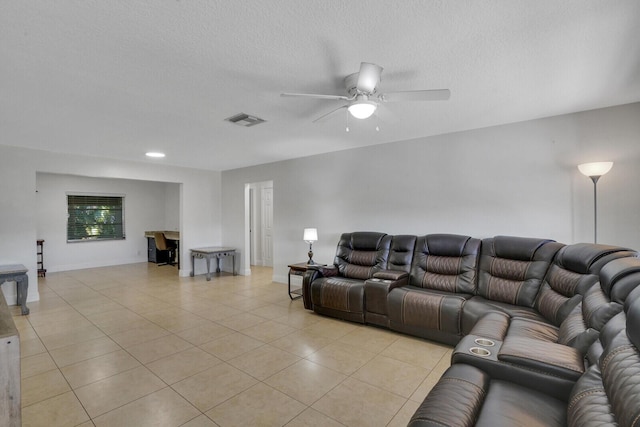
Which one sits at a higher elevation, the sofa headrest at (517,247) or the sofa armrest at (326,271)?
the sofa headrest at (517,247)

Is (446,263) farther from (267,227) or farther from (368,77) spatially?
(267,227)

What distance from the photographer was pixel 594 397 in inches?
45.6

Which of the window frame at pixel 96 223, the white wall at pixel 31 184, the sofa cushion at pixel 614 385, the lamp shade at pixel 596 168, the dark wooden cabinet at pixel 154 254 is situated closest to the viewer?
the sofa cushion at pixel 614 385

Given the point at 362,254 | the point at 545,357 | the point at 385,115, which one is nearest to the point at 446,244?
the point at 362,254

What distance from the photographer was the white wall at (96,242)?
6730mm

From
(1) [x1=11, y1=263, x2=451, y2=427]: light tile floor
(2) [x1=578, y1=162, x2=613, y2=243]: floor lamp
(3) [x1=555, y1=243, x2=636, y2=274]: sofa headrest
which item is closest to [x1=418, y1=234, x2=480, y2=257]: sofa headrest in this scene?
(3) [x1=555, y1=243, x2=636, y2=274]: sofa headrest

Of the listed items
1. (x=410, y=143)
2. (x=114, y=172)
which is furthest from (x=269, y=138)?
(x=114, y=172)

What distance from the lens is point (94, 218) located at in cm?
748

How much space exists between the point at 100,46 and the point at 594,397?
9.95ft

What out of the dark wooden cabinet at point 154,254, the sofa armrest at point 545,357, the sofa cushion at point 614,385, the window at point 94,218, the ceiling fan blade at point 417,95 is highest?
the ceiling fan blade at point 417,95

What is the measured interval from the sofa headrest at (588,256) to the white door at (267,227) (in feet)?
19.9

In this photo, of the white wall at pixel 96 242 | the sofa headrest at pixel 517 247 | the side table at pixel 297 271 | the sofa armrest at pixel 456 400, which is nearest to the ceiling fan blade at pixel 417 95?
the sofa armrest at pixel 456 400

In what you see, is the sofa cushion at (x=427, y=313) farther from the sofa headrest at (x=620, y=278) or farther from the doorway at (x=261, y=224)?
the doorway at (x=261, y=224)

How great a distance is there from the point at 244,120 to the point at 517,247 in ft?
10.4
